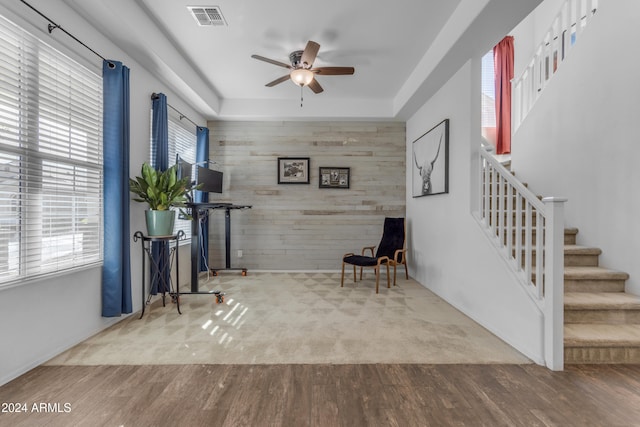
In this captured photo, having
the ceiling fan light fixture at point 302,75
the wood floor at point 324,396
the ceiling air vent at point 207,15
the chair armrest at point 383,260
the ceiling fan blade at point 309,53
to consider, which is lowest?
the wood floor at point 324,396

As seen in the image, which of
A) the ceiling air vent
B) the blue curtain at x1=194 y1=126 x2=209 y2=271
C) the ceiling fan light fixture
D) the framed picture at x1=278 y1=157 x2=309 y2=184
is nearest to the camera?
the ceiling air vent

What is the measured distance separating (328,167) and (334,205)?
68 cm

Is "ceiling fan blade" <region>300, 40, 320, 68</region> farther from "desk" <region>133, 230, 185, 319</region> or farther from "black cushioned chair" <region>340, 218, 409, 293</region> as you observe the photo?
"black cushioned chair" <region>340, 218, 409, 293</region>

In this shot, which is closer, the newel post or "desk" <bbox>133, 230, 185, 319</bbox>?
the newel post

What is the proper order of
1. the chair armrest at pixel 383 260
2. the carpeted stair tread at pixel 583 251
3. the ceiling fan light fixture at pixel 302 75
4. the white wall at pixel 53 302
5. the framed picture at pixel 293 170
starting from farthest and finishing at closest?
the framed picture at pixel 293 170 < the chair armrest at pixel 383 260 < the ceiling fan light fixture at pixel 302 75 < the carpeted stair tread at pixel 583 251 < the white wall at pixel 53 302

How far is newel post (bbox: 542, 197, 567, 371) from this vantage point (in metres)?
2.07

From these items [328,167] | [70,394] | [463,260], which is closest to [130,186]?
[70,394]

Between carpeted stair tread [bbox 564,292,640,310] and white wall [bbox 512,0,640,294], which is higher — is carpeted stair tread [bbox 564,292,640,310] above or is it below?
below

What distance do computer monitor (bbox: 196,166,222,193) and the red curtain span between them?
477 cm

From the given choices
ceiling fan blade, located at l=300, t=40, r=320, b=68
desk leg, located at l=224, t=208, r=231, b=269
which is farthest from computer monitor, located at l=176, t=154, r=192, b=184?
ceiling fan blade, located at l=300, t=40, r=320, b=68

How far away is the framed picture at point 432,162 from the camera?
12.3 ft

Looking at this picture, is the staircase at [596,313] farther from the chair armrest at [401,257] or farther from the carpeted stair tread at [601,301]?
the chair armrest at [401,257]

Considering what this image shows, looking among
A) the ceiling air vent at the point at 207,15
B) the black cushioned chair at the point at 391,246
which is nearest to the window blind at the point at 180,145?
the ceiling air vent at the point at 207,15

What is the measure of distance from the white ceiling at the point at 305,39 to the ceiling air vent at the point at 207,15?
5 cm
